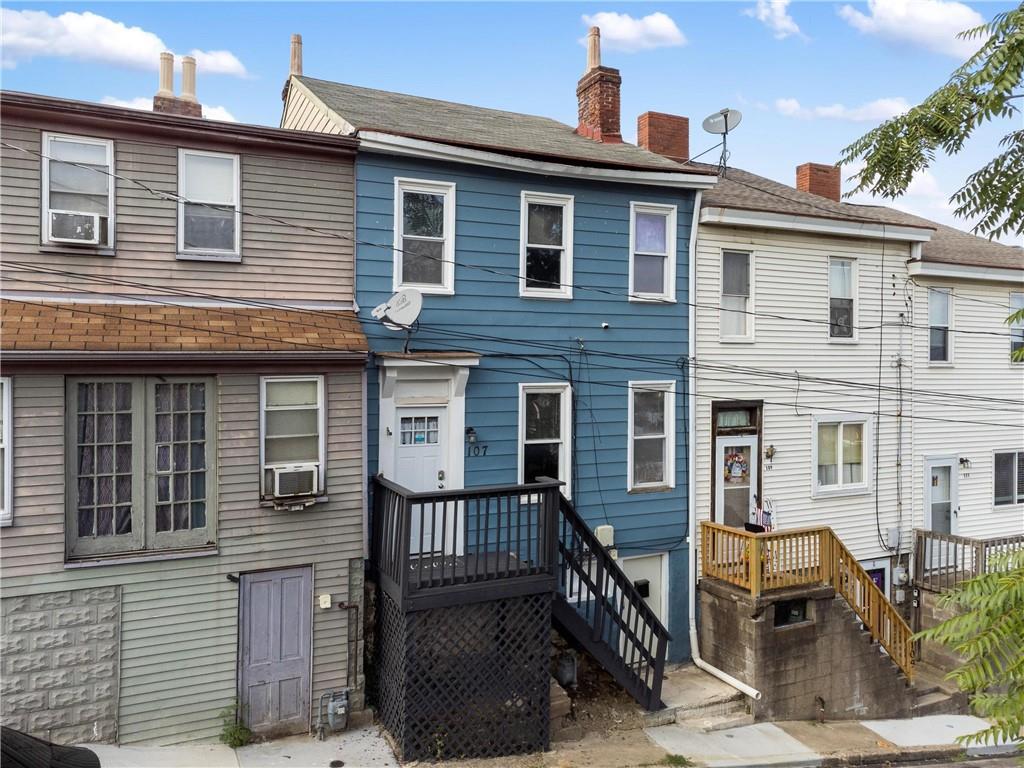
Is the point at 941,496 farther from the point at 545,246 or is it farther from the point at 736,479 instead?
the point at 545,246

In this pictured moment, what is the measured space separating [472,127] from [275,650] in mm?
8407

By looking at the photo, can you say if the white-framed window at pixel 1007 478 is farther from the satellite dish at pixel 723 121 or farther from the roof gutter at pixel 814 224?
the satellite dish at pixel 723 121

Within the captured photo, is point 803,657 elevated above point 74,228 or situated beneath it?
situated beneath

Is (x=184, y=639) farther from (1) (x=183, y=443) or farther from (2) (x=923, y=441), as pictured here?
(2) (x=923, y=441)

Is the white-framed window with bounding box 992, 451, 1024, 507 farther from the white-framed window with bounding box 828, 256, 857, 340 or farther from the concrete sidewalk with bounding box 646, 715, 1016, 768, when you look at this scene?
the concrete sidewalk with bounding box 646, 715, 1016, 768

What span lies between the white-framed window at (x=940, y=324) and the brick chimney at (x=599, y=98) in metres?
7.23

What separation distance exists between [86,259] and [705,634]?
10328 mm

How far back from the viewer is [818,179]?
17000mm

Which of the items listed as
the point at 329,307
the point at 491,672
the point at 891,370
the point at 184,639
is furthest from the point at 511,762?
the point at 891,370

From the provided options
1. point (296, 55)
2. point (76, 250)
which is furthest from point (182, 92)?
point (76, 250)

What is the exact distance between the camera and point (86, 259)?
8586 millimetres

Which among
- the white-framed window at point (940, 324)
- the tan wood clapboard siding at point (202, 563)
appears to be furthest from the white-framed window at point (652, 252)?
the white-framed window at point (940, 324)

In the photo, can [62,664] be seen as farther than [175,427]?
No

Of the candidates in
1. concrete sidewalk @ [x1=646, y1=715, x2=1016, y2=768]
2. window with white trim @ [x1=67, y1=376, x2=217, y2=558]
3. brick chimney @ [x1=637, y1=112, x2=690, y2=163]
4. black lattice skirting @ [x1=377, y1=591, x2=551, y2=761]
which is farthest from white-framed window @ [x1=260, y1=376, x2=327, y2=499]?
brick chimney @ [x1=637, y1=112, x2=690, y2=163]
